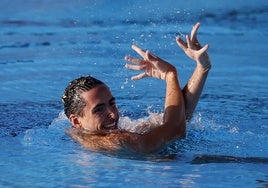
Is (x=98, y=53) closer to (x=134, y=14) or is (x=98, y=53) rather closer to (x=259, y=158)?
(x=134, y=14)

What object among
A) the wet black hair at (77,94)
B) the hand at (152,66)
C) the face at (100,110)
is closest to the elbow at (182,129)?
the hand at (152,66)

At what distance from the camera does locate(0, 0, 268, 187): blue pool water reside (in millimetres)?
5215

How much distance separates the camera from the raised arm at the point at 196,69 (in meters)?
5.44

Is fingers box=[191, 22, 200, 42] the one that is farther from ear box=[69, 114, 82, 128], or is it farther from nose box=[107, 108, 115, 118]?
ear box=[69, 114, 82, 128]

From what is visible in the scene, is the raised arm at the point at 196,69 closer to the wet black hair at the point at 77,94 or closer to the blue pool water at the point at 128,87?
the blue pool water at the point at 128,87

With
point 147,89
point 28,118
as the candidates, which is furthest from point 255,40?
point 28,118

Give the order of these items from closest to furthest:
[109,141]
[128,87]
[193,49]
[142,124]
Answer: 1. [109,141]
2. [193,49]
3. [142,124]
4. [128,87]

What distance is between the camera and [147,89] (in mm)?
7434

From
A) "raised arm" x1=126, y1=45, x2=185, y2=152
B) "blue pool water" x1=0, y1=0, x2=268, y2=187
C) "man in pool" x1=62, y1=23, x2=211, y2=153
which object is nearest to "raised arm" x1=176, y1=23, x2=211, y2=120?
"man in pool" x1=62, y1=23, x2=211, y2=153

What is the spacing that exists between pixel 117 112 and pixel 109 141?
0.62 ft

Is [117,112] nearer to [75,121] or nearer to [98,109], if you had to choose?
[98,109]

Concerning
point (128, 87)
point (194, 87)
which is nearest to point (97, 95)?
point (194, 87)

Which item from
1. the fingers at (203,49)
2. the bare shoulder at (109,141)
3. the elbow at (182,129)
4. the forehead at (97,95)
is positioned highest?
the fingers at (203,49)

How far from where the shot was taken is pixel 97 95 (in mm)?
5387
